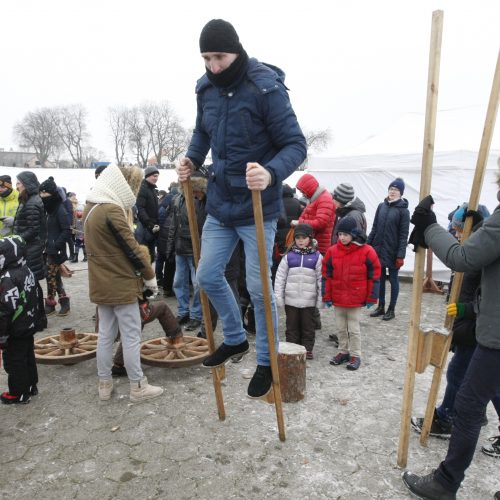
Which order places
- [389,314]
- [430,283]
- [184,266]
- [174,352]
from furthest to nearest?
[430,283]
[389,314]
[184,266]
[174,352]

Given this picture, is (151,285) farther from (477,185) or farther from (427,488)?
(477,185)

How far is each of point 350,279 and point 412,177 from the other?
6106mm

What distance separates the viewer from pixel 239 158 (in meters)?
2.93

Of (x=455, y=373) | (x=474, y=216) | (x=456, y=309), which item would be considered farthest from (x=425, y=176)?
(x=455, y=373)

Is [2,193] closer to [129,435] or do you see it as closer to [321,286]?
[129,435]

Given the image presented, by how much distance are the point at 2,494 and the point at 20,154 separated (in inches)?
3256

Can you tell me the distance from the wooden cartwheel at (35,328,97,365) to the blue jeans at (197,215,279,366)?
Result: 255cm

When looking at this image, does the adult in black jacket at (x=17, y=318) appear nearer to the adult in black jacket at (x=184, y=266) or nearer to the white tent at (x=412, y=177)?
the adult in black jacket at (x=184, y=266)

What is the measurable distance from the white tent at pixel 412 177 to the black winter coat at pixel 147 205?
217 inches

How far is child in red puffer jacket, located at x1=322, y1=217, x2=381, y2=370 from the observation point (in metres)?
5.22

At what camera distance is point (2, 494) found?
9.78ft

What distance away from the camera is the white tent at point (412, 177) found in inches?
380

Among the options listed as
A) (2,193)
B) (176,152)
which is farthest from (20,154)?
(2,193)

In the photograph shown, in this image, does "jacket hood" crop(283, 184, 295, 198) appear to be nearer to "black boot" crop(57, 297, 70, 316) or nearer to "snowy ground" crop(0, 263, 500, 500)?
"snowy ground" crop(0, 263, 500, 500)
